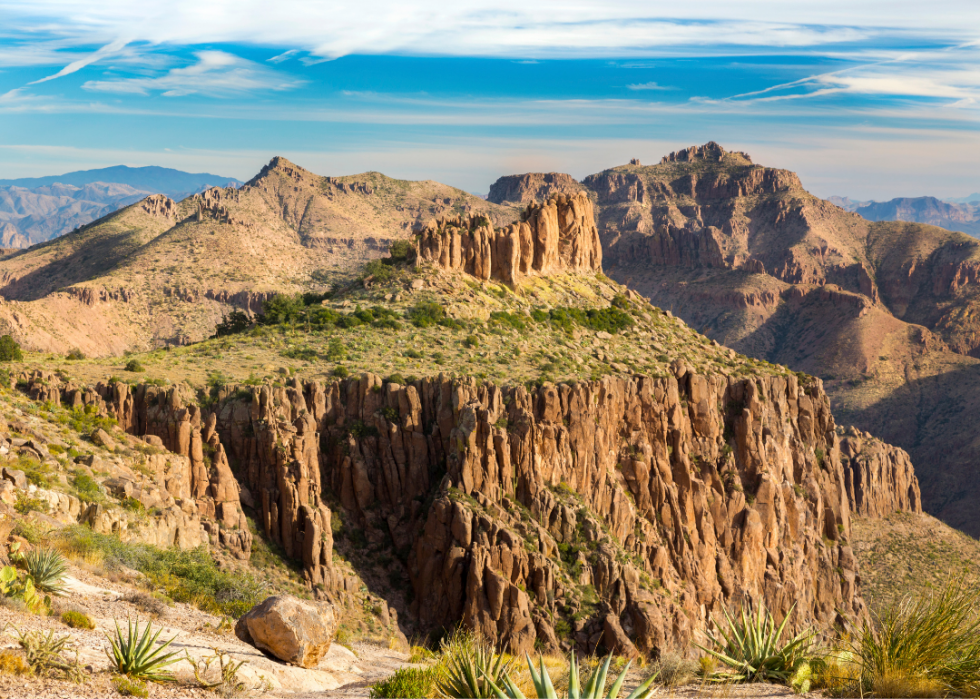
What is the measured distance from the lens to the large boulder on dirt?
17656 mm

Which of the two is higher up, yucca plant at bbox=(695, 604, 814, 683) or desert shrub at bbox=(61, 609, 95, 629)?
desert shrub at bbox=(61, 609, 95, 629)

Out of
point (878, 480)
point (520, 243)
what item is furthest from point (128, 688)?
point (878, 480)

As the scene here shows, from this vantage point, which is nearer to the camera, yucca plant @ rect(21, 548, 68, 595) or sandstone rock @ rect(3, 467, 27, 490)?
yucca plant @ rect(21, 548, 68, 595)

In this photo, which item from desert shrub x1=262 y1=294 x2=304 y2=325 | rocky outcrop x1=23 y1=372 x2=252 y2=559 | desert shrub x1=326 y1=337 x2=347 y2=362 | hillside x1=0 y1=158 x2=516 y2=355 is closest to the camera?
rocky outcrop x1=23 y1=372 x2=252 y2=559

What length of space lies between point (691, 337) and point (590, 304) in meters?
10.1

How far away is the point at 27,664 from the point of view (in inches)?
513

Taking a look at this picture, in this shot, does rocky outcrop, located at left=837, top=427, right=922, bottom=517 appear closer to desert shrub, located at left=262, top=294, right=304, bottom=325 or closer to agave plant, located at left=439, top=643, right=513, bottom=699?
desert shrub, located at left=262, top=294, right=304, bottom=325

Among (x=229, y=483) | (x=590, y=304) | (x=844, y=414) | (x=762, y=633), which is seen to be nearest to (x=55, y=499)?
(x=229, y=483)

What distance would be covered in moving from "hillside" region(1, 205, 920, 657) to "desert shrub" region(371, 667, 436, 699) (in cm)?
2513

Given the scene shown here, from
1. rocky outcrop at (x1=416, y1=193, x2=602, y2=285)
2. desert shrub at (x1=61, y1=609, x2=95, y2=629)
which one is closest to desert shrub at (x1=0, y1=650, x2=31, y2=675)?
desert shrub at (x1=61, y1=609, x2=95, y2=629)

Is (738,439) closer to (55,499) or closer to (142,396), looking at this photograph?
(142,396)

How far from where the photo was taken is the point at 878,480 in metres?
107

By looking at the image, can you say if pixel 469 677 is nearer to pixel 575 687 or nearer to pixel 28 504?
pixel 575 687

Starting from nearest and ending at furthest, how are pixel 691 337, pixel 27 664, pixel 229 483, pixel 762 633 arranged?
pixel 27 664, pixel 762 633, pixel 229 483, pixel 691 337
